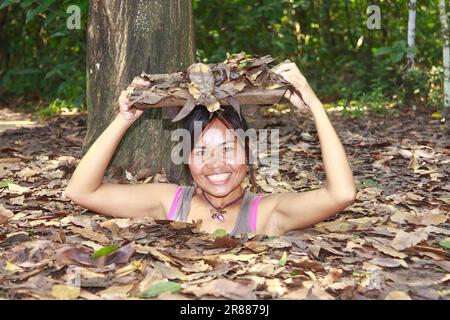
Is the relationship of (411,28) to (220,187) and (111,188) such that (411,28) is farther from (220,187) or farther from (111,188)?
(111,188)

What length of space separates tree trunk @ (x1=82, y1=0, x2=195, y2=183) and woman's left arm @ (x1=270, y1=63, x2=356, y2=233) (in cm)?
117

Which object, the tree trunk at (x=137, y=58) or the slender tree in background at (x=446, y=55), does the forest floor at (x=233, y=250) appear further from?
the slender tree in background at (x=446, y=55)

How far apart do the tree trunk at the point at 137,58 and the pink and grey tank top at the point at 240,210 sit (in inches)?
32.0

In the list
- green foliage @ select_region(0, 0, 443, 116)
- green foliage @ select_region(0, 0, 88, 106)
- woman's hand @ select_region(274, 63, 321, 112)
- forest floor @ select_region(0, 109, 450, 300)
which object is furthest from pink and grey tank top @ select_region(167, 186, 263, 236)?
green foliage @ select_region(0, 0, 443, 116)

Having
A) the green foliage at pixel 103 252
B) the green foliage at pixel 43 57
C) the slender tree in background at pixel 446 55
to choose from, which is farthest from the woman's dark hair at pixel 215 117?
the slender tree in background at pixel 446 55

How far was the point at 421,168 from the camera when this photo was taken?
497 centimetres

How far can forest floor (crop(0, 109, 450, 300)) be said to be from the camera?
8.55 feet

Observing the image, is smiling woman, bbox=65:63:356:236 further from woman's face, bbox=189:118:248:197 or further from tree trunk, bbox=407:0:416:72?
tree trunk, bbox=407:0:416:72

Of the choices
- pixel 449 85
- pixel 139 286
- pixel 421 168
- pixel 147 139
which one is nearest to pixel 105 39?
pixel 147 139

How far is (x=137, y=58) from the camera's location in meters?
4.28

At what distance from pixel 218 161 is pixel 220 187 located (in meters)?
0.13

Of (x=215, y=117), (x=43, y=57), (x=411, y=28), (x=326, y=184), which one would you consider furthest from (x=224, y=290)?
(x=43, y=57)
